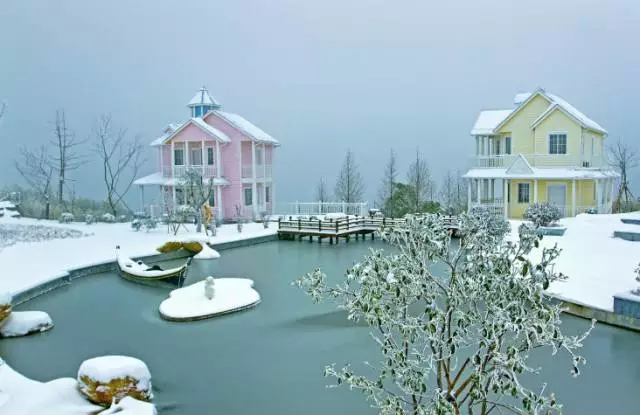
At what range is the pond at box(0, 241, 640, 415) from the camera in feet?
25.7

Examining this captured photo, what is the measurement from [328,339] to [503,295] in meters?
6.63

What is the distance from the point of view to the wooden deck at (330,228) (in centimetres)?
2319

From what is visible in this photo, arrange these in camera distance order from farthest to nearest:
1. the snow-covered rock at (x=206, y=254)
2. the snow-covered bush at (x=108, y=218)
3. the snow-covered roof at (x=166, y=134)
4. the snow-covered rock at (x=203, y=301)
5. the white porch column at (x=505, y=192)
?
the snow-covered roof at (x=166, y=134) < the snow-covered bush at (x=108, y=218) < the white porch column at (x=505, y=192) < the snow-covered rock at (x=206, y=254) < the snow-covered rock at (x=203, y=301)

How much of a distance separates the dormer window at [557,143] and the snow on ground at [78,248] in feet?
40.7

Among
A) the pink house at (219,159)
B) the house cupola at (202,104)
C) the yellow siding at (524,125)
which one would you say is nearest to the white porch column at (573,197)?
the yellow siding at (524,125)

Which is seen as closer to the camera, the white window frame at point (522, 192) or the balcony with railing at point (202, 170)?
the white window frame at point (522, 192)

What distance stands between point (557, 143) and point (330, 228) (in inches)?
413

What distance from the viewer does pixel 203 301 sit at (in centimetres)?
1258

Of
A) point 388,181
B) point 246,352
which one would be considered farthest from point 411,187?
point 246,352

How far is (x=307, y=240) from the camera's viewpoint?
2389 cm

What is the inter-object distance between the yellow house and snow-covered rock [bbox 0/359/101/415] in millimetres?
19710

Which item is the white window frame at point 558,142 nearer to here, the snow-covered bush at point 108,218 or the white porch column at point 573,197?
the white porch column at point 573,197

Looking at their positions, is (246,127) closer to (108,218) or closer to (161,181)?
(161,181)

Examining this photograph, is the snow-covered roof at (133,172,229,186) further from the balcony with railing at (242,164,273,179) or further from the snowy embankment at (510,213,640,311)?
the snowy embankment at (510,213,640,311)
